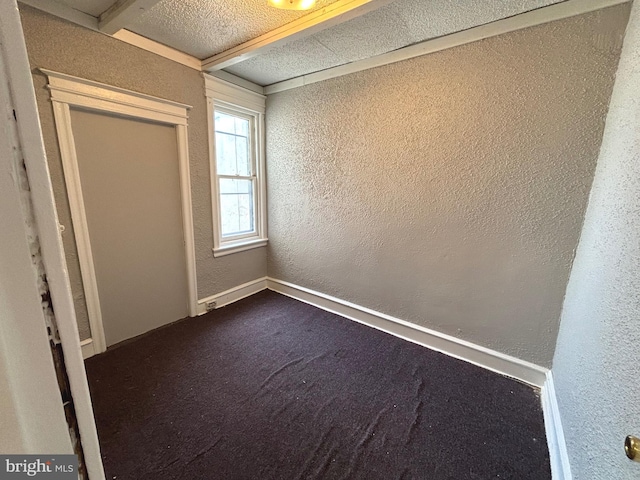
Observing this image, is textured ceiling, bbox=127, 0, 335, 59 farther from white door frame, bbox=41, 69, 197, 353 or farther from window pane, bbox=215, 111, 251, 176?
window pane, bbox=215, 111, 251, 176

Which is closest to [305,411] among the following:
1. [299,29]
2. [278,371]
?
[278,371]

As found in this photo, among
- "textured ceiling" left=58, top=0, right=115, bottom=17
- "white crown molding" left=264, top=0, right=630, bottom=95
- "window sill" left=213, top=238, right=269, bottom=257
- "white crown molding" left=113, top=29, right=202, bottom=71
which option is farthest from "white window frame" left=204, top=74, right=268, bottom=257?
"textured ceiling" left=58, top=0, right=115, bottom=17

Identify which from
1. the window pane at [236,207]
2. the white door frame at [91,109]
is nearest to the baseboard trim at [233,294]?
the window pane at [236,207]

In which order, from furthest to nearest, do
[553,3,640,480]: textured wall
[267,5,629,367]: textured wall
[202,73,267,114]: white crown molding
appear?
[202,73,267,114]: white crown molding
[267,5,629,367]: textured wall
[553,3,640,480]: textured wall

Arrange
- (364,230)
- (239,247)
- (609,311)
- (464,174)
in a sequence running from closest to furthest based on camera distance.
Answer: (609,311) < (464,174) < (364,230) < (239,247)

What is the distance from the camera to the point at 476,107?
5.86 ft

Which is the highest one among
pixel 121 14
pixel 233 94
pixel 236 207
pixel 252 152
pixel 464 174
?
pixel 121 14

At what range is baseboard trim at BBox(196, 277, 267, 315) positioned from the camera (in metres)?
2.68

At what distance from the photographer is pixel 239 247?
2.91 meters

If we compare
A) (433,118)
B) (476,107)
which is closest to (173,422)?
(433,118)

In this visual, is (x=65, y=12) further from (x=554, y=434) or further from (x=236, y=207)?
(x=554, y=434)

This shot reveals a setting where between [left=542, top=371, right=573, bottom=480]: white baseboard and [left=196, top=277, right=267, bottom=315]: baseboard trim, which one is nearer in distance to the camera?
[left=542, top=371, right=573, bottom=480]: white baseboard

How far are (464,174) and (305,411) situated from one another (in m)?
1.85

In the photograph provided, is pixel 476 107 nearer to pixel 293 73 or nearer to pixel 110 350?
pixel 293 73
